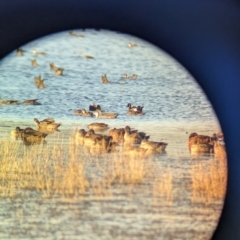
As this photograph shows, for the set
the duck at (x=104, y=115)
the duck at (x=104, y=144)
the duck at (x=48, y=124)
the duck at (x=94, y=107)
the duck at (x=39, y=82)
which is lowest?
the duck at (x=104, y=144)

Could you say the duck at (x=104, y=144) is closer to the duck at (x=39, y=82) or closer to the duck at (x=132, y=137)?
the duck at (x=132, y=137)

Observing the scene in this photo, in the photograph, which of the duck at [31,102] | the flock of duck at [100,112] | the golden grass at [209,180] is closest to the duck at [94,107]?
the flock of duck at [100,112]

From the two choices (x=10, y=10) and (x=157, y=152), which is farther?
(x=10, y=10)

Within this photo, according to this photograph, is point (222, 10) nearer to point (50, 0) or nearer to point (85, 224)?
point (50, 0)

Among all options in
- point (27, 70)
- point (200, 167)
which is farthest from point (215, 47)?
point (27, 70)

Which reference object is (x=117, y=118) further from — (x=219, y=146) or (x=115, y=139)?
(x=219, y=146)

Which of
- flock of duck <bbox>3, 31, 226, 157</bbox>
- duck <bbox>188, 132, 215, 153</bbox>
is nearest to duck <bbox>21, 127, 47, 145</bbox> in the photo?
flock of duck <bbox>3, 31, 226, 157</bbox>
